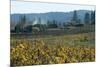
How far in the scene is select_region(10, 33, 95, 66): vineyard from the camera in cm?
245

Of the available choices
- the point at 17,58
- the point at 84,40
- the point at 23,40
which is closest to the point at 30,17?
the point at 23,40

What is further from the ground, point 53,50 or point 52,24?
point 52,24

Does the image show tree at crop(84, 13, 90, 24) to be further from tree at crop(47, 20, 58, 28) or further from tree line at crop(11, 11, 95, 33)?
tree at crop(47, 20, 58, 28)

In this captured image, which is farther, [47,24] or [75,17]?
[75,17]

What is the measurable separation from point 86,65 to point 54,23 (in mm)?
664

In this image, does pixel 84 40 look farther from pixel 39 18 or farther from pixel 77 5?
pixel 39 18

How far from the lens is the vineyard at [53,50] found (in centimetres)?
245

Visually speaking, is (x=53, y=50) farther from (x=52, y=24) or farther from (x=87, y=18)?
(x=87, y=18)

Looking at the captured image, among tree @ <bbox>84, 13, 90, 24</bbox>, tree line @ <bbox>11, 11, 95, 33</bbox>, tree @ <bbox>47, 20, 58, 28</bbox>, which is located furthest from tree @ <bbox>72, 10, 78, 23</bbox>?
tree @ <bbox>47, 20, 58, 28</bbox>

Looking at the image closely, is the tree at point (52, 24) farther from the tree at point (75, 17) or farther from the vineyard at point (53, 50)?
the tree at point (75, 17)

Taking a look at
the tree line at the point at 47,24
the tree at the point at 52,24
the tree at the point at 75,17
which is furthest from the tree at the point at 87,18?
the tree at the point at 52,24

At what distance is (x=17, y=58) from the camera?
2.44m

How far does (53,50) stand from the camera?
2.59m

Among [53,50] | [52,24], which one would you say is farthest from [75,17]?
[53,50]
